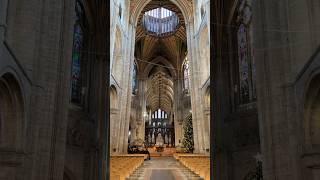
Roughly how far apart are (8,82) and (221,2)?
14426mm

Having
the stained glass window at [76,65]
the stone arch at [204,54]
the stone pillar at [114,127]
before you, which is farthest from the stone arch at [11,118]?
the stone arch at [204,54]

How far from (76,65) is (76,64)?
0.05 meters

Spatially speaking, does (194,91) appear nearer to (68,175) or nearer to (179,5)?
(179,5)

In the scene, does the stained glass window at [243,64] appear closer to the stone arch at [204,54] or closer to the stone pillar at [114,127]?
the stone arch at [204,54]

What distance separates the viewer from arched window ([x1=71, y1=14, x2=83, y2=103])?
60.8 feet

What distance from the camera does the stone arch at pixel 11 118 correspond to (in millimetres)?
10273

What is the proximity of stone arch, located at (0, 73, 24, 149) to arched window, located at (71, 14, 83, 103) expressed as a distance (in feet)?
25.2

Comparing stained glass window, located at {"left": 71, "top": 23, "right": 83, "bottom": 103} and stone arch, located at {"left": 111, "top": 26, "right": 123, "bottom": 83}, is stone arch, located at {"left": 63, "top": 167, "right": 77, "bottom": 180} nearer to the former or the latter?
stained glass window, located at {"left": 71, "top": 23, "right": 83, "bottom": 103}

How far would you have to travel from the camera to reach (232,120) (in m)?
19.2

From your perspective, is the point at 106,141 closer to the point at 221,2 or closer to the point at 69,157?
the point at 69,157

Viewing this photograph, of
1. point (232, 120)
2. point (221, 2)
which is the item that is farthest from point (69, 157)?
point (221, 2)

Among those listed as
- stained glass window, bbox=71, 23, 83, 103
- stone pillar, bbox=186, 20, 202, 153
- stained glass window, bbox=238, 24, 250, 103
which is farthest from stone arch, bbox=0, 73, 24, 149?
stone pillar, bbox=186, 20, 202, 153

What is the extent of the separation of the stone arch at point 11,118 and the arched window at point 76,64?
769 centimetres

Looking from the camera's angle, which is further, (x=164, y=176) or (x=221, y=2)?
(x=164, y=176)
